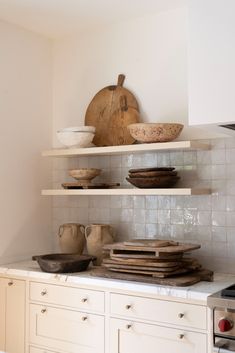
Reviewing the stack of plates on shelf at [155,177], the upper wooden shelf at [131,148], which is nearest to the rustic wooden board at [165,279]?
the stack of plates on shelf at [155,177]

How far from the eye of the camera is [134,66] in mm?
3154

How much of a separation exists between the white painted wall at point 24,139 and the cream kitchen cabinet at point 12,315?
0.78 feet

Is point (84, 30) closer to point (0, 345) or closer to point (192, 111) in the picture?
point (192, 111)

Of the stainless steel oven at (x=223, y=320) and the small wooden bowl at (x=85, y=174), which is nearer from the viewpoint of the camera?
the stainless steel oven at (x=223, y=320)

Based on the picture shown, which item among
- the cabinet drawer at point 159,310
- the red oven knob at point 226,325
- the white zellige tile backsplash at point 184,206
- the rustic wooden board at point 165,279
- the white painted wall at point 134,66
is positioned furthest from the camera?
the white painted wall at point 134,66

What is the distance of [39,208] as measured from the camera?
11.2 ft

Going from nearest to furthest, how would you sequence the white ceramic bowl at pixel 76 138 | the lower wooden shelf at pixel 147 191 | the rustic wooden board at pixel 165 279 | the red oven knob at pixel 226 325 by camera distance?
the red oven knob at pixel 226 325 → the rustic wooden board at pixel 165 279 → the lower wooden shelf at pixel 147 191 → the white ceramic bowl at pixel 76 138

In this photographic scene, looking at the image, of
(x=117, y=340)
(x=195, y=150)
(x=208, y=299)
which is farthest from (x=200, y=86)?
(x=117, y=340)

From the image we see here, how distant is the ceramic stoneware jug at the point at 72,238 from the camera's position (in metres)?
3.15

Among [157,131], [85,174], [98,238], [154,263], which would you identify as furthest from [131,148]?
[154,263]

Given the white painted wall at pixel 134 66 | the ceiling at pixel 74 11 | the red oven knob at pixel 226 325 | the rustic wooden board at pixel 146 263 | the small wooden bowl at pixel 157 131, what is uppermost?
the ceiling at pixel 74 11

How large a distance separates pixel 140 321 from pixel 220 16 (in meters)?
1.52

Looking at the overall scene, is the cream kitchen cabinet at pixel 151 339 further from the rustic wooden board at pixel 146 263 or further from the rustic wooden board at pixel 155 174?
the rustic wooden board at pixel 155 174

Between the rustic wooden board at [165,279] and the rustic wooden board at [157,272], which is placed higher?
the rustic wooden board at [157,272]
